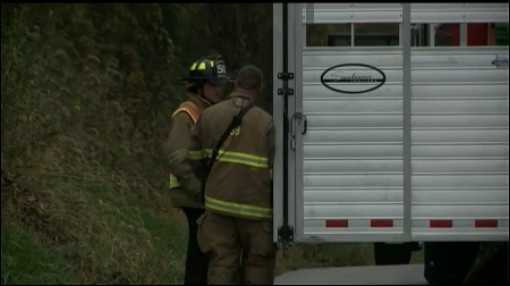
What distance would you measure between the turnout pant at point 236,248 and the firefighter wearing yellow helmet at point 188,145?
296 mm

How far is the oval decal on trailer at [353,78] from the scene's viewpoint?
855cm

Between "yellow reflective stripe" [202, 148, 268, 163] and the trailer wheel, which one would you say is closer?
"yellow reflective stripe" [202, 148, 268, 163]

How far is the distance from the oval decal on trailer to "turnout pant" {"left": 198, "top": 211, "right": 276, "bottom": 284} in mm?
1093

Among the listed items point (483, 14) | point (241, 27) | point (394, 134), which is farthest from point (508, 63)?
point (241, 27)

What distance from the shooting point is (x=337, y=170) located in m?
8.59

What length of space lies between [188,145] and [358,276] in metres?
4.81

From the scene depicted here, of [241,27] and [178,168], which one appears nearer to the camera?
[178,168]

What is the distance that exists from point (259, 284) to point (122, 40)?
8942 mm

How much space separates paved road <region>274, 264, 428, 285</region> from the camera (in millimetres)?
12836

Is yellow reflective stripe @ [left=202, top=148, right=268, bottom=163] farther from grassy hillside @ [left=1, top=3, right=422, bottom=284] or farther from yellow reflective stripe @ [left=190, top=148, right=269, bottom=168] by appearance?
grassy hillside @ [left=1, top=3, right=422, bottom=284]

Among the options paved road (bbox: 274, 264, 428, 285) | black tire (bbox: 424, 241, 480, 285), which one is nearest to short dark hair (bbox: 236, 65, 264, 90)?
black tire (bbox: 424, 241, 480, 285)

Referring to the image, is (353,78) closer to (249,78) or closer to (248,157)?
(249,78)

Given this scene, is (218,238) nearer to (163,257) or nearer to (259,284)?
(259,284)

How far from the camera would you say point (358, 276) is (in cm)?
1338
